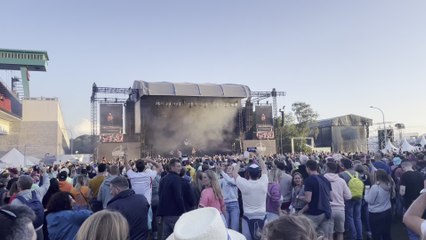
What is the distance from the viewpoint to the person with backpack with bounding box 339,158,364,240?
6.49 m

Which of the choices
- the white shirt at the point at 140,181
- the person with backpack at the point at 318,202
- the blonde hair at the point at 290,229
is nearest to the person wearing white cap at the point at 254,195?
the person with backpack at the point at 318,202

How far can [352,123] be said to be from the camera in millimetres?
43875

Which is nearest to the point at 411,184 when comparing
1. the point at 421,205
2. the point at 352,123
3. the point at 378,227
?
the point at 378,227

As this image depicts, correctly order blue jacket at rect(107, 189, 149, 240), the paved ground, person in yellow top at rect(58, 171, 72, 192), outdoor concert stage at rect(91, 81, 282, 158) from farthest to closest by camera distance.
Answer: outdoor concert stage at rect(91, 81, 282, 158) → the paved ground → person in yellow top at rect(58, 171, 72, 192) → blue jacket at rect(107, 189, 149, 240)

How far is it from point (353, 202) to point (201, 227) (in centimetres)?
561

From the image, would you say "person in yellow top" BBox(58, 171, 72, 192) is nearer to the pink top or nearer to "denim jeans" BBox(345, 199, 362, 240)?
the pink top

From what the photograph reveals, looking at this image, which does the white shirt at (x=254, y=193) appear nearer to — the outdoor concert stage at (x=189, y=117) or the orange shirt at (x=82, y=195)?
the orange shirt at (x=82, y=195)

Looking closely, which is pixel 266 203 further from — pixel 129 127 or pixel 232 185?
pixel 129 127

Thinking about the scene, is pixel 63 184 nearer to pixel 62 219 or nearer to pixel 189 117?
pixel 62 219

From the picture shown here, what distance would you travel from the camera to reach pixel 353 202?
6.61m

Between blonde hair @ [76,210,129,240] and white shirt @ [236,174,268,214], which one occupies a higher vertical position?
blonde hair @ [76,210,129,240]

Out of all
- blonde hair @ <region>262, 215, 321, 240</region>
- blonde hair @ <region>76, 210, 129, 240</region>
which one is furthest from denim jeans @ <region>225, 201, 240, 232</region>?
blonde hair @ <region>262, 215, 321, 240</region>

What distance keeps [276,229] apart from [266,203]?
13.8 ft

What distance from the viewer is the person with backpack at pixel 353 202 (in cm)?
649
